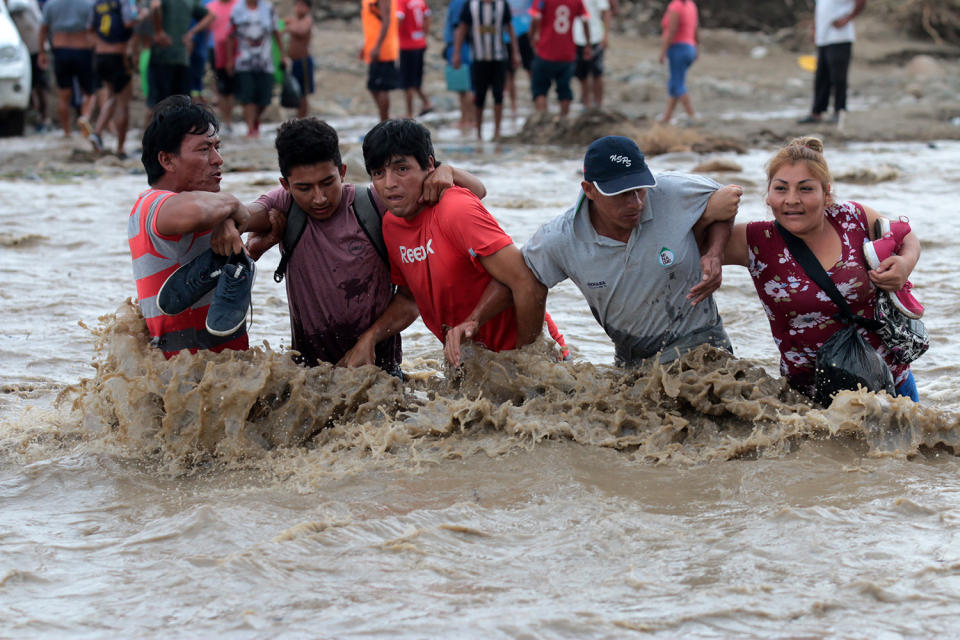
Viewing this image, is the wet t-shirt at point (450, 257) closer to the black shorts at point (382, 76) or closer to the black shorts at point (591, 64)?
the black shorts at point (382, 76)

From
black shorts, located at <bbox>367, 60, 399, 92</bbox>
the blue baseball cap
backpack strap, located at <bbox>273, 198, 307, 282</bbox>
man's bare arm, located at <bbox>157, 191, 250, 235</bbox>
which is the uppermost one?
black shorts, located at <bbox>367, 60, 399, 92</bbox>

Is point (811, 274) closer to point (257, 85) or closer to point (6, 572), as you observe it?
point (6, 572)

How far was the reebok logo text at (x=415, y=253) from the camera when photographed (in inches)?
164

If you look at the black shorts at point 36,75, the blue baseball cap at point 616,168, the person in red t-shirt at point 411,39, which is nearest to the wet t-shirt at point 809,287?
the blue baseball cap at point 616,168

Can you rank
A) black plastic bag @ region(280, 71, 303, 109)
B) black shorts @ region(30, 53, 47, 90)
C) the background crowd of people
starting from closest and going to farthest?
the background crowd of people → black plastic bag @ region(280, 71, 303, 109) → black shorts @ region(30, 53, 47, 90)

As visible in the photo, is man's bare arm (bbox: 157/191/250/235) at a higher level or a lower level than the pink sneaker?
higher

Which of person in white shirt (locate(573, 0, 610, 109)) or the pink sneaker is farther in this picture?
person in white shirt (locate(573, 0, 610, 109))

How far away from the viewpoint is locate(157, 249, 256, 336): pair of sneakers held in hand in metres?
3.97

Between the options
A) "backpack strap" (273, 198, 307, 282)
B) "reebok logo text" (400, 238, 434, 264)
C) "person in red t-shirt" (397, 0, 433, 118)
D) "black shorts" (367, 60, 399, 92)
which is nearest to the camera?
"reebok logo text" (400, 238, 434, 264)

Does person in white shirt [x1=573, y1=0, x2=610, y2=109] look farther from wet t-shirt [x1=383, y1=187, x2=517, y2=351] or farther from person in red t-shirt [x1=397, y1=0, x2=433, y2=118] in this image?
wet t-shirt [x1=383, y1=187, x2=517, y2=351]

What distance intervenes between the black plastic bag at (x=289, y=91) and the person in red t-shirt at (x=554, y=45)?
3.00 meters

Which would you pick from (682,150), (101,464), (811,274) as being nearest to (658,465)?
(811,274)

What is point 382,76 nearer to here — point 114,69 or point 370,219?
point 114,69

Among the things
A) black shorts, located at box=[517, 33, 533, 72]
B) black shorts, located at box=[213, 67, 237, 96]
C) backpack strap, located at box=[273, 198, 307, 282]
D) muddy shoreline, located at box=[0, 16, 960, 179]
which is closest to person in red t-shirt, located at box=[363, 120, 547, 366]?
backpack strap, located at box=[273, 198, 307, 282]
